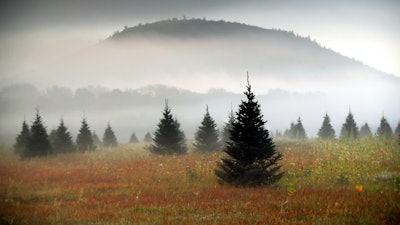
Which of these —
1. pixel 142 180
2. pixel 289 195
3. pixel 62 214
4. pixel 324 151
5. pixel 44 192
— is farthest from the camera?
pixel 324 151

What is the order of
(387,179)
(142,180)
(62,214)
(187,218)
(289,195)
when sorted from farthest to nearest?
(142,180), (387,179), (289,195), (62,214), (187,218)

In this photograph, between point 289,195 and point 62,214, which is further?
point 289,195

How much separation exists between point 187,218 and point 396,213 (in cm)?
571

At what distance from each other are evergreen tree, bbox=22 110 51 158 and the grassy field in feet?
23.6

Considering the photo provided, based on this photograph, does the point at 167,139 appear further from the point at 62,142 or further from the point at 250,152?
the point at 250,152

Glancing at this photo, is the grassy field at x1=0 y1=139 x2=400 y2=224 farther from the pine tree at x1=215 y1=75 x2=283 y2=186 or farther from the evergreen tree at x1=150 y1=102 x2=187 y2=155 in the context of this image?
the evergreen tree at x1=150 y1=102 x2=187 y2=155

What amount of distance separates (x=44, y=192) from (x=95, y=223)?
277 inches

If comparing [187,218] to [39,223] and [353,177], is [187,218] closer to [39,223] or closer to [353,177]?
[39,223]

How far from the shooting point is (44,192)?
1602 centimetres

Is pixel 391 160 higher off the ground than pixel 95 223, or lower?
higher

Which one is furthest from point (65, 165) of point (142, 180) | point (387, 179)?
point (387, 179)

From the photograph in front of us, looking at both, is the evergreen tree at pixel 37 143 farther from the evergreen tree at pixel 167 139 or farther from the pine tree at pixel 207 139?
the pine tree at pixel 207 139

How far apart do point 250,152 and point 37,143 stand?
2328 centimetres

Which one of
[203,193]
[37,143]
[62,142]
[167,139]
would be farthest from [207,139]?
[203,193]
